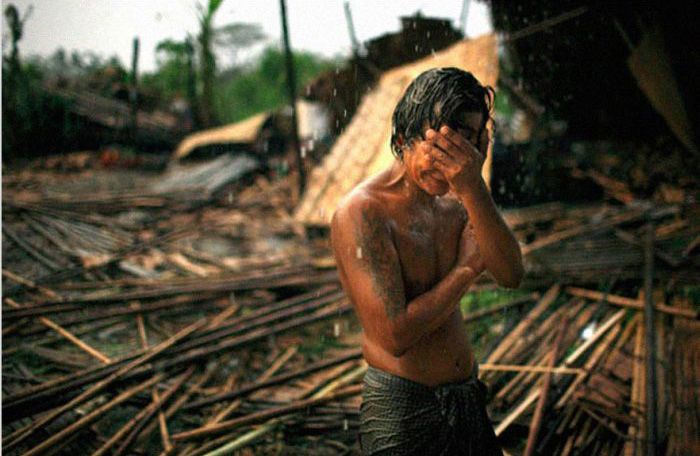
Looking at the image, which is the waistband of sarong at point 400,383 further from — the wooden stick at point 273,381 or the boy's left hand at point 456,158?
the wooden stick at point 273,381

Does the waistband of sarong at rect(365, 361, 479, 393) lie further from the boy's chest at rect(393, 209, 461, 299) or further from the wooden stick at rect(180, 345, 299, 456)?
the wooden stick at rect(180, 345, 299, 456)

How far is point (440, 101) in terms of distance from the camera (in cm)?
152

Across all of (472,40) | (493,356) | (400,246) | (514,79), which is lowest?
(493,356)

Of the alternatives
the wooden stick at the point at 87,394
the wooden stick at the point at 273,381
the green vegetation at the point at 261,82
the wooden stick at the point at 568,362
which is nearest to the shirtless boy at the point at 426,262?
the wooden stick at the point at 568,362

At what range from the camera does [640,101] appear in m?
8.27

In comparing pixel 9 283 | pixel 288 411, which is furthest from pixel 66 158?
pixel 288 411

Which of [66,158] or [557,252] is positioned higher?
[66,158]

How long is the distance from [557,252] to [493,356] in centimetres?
241

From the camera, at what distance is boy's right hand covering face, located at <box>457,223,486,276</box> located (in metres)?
1.65

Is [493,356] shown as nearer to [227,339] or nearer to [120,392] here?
[227,339]

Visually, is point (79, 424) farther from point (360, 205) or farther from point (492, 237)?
point (492, 237)

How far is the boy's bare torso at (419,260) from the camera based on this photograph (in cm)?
170

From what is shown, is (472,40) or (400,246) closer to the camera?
(400,246)

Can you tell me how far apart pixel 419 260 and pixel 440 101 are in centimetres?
58
